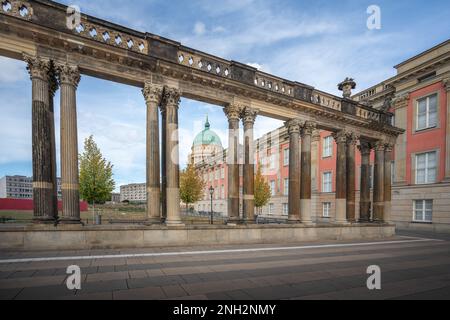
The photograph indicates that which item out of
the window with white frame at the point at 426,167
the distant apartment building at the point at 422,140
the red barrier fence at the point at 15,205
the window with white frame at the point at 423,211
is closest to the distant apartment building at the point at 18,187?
the red barrier fence at the point at 15,205

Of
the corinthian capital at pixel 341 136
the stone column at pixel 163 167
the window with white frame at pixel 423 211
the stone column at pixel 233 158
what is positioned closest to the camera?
the stone column at pixel 163 167

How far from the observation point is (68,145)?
10.4m

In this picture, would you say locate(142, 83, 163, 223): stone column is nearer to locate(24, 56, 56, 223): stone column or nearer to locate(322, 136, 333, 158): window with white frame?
locate(24, 56, 56, 223): stone column

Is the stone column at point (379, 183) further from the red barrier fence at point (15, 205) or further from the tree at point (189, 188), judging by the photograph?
the red barrier fence at point (15, 205)

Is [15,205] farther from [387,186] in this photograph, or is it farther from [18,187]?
[18,187]

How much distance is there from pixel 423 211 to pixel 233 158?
20.8 metres

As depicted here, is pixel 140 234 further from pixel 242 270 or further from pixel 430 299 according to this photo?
pixel 430 299

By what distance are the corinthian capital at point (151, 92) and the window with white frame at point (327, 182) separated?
27735mm

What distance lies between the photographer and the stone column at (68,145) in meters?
10.2

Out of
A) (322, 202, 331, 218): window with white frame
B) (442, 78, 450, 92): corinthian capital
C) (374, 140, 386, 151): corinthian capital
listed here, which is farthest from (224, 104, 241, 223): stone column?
(322, 202, 331, 218): window with white frame

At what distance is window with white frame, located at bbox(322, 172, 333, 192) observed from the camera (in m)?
33.0

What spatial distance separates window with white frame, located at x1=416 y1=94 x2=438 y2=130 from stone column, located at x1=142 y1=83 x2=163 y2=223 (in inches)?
986

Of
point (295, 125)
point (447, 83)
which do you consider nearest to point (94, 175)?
point (295, 125)

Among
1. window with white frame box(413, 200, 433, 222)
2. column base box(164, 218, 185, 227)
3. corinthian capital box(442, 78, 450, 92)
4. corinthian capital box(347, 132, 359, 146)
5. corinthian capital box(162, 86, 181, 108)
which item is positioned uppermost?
corinthian capital box(442, 78, 450, 92)
